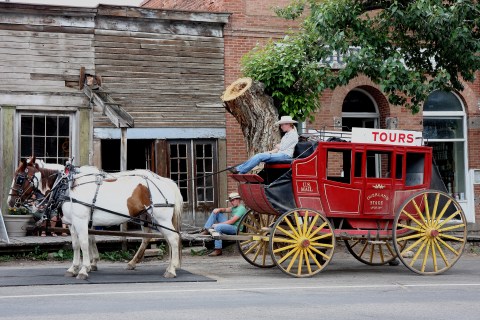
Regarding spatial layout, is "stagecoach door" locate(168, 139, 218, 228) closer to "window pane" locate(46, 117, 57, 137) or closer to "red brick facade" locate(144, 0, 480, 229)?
"red brick facade" locate(144, 0, 480, 229)

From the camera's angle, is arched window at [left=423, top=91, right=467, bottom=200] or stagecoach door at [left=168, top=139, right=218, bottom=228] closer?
stagecoach door at [left=168, top=139, right=218, bottom=228]

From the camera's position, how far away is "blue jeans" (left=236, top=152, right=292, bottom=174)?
1278cm

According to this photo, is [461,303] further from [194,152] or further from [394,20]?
[194,152]

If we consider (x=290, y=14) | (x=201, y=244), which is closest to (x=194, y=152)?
(x=201, y=244)

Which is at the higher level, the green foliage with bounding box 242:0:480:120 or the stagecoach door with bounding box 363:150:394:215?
the green foliage with bounding box 242:0:480:120

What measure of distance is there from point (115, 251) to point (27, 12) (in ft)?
19.0

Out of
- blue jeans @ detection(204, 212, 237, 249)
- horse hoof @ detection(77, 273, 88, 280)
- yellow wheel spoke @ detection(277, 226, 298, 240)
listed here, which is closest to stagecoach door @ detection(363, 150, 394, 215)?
yellow wheel spoke @ detection(277, 226, 298, 240)

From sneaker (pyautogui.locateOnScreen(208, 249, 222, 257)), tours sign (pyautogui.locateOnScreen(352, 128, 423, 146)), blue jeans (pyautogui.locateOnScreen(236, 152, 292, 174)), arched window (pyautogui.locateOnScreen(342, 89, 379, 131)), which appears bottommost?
sneaker (pyautogui.locateOnScreen(208, 249, 222, 257))

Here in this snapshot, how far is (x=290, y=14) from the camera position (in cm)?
1758

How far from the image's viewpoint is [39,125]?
18078 millimetres

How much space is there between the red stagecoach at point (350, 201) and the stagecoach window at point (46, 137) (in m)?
5.95

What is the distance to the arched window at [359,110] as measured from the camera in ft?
69.9

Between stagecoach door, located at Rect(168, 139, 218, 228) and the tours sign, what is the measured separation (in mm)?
6459

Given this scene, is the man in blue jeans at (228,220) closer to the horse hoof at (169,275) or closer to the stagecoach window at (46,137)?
the horse hoof at (169,275)
